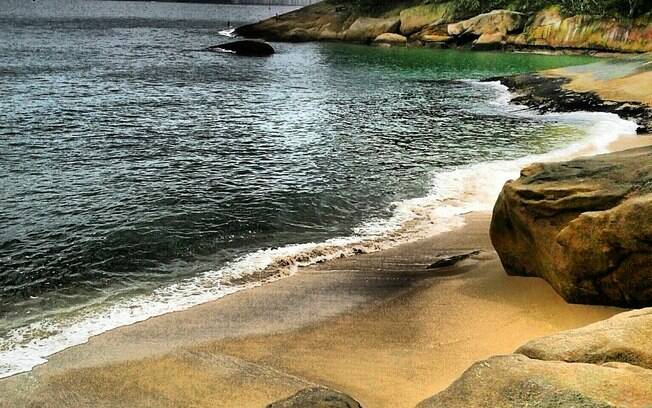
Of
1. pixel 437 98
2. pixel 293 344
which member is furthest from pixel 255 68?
pixel 293 344

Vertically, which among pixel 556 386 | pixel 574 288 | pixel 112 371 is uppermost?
pixel 556 386

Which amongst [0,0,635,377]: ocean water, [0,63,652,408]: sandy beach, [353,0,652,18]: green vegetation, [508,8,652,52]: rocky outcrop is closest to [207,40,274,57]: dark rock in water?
[0,0,635,377]: ocean water

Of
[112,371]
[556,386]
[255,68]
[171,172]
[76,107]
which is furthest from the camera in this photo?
[255,68]

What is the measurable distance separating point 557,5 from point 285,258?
6572cm

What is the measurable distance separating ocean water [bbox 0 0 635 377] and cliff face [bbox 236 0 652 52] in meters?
26.7

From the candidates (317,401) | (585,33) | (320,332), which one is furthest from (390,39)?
(317,401)

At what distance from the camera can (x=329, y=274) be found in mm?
11625

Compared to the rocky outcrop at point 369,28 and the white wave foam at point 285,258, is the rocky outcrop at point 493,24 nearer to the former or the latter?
the rocky outcrop at point 369,28

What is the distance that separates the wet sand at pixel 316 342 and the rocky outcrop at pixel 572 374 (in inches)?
62.5

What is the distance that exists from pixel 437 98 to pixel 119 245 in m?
27.3

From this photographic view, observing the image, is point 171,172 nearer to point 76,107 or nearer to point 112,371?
point 112,371

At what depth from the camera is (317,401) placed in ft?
19.7

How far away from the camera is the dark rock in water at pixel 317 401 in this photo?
19.5 feet

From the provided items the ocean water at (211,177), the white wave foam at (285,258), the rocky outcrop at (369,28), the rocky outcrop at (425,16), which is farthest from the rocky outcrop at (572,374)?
the rocky outcrop at (369,28)
